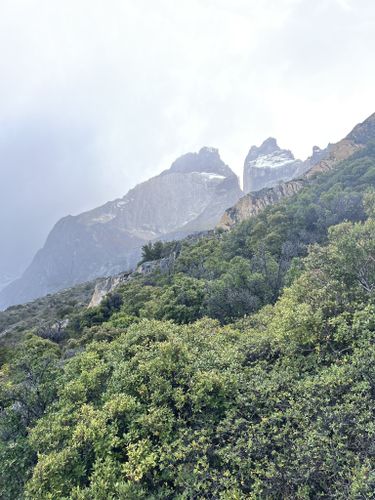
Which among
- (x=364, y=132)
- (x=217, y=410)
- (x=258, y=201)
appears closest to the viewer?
(x=217, y=410)

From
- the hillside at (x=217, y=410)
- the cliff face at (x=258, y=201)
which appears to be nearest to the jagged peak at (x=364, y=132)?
the cliff face at (x=258, y=201)

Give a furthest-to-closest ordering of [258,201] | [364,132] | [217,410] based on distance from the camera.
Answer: [364,132] < [258,201] < [217,410]

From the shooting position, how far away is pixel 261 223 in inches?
1943

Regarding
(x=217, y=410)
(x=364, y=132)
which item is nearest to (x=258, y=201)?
(x=364, y=132)

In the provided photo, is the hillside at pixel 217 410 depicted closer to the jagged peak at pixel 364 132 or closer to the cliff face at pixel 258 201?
the cliff face at pixel 258 201

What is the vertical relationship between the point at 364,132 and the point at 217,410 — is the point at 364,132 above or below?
above

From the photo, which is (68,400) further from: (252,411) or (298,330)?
(298,330)

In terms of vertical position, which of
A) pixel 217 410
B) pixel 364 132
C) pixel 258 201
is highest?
pixel 364 132

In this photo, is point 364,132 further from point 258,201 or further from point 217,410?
point 217,410

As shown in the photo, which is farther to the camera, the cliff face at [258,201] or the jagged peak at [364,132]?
the jagged peak at [364,132]

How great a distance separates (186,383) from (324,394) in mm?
4406

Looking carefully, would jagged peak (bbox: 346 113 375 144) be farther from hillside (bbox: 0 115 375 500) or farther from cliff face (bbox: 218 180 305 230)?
hillside (bbox: 0 115 375 500)

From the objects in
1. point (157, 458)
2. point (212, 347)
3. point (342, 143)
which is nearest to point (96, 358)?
point (212, 347)

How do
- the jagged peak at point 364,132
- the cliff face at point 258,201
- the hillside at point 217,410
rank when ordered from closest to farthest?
the hillside at point 217,410, the cliff face at point 258,201, the jagged peak at point 364,132
